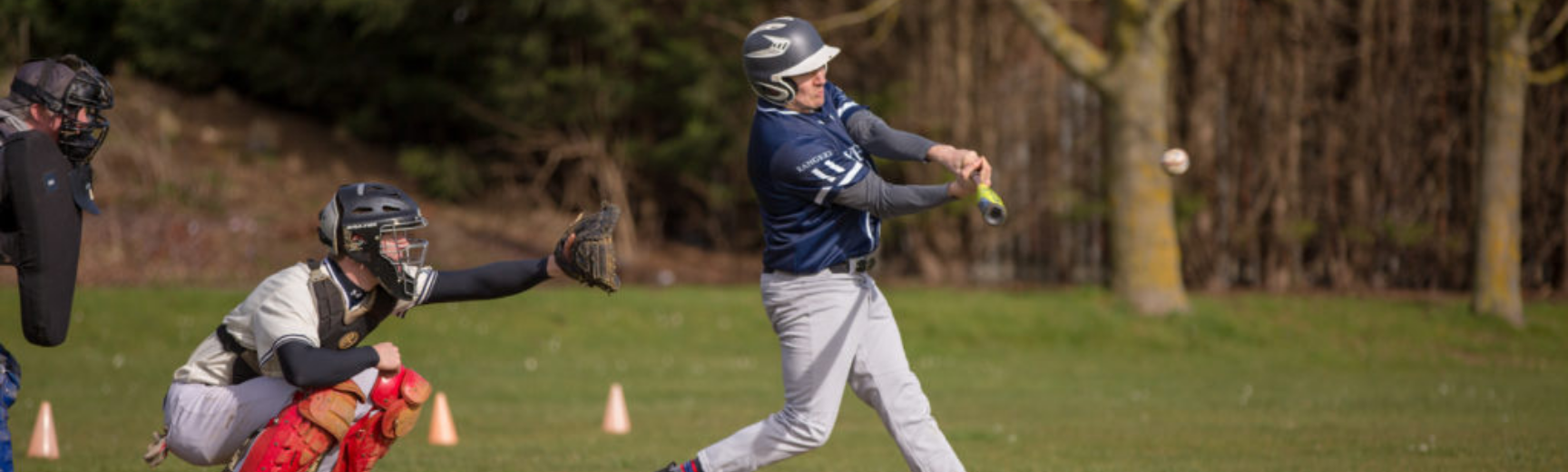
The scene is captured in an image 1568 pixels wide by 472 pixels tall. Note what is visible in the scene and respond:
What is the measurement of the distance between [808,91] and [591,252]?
129 centimetres

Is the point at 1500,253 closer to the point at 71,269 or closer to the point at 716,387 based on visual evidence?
the point at 716,387

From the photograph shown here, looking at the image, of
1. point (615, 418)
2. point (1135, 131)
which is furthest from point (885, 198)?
point (1135, 131)

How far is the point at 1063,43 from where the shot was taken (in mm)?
16953

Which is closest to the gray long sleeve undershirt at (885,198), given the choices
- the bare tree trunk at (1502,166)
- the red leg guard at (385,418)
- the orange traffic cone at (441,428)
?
the red leg guard at (385,418)

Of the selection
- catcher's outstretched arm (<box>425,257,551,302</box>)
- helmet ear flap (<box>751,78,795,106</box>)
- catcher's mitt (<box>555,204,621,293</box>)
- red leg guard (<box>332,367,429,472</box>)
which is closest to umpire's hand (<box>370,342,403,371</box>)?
red leg guard (<box>332,367,429,472</box>)

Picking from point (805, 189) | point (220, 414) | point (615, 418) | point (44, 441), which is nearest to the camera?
point (220, 414)

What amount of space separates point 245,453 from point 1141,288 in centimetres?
1301

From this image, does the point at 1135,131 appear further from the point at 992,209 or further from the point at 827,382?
the point at 992,209

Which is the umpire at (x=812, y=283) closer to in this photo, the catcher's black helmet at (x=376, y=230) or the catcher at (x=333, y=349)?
the catcher at (x=333, y=349)

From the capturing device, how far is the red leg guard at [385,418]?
5836 millimetres

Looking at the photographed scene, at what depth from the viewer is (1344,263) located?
19.9m

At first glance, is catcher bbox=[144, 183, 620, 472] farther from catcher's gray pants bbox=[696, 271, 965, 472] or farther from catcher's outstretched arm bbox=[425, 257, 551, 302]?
catcher's gray pants bbox=[696, 271, 965, 472]

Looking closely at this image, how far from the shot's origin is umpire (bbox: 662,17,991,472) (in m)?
6.37

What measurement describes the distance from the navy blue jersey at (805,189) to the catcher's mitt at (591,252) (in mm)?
822
